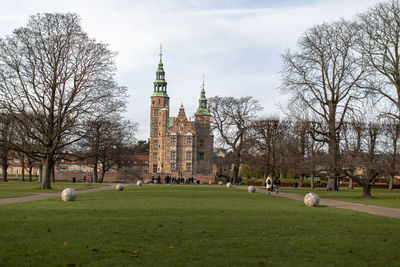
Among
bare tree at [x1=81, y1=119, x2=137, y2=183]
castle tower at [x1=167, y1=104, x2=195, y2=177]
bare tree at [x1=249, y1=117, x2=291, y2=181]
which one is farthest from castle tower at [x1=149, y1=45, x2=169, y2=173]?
bare tree at [x1=249, y1=117, x2=291, y2=181]

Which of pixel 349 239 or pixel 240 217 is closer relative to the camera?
pixel 349 239

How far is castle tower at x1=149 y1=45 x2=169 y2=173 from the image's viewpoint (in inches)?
4685

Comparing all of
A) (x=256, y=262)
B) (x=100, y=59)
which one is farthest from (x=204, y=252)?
(x=100, y=59)

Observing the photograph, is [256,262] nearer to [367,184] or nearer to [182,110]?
[367,184]

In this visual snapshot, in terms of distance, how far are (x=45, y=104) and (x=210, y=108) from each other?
3088 centimetres

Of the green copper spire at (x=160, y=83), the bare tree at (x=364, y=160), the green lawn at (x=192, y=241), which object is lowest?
the green lawn at (x=192, y=241)

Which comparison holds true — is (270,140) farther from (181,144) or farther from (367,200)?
(181,144)

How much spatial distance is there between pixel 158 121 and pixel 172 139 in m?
9.50

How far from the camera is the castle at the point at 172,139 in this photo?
11275 cm

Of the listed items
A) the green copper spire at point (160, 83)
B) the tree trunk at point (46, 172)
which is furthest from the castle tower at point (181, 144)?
the tree trunk at point (46, 172)

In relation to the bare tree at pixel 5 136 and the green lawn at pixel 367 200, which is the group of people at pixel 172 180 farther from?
the green lawn at pixel 367 200

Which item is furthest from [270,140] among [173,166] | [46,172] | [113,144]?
[173,166]

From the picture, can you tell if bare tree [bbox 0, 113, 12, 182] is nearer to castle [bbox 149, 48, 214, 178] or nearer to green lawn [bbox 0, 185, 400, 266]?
green lawn [bbox 0, 185, 400, 266]

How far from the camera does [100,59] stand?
40.3 meters
